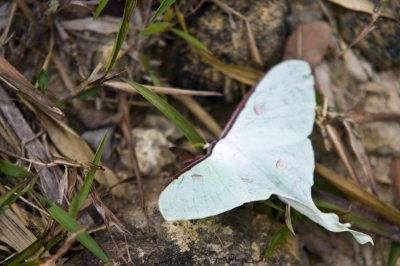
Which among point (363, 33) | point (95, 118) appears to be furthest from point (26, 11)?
point (363, 33)

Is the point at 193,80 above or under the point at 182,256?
above

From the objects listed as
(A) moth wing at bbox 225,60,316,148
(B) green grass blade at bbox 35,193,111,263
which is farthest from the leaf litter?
(A) moth wing at bbox 225,60,316,148

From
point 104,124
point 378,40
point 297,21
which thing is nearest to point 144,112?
point 104,124

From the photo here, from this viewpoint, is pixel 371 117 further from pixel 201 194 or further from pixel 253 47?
pixel 201 194

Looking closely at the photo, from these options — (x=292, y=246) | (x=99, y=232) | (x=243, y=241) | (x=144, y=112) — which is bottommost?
(x=292, y=246)

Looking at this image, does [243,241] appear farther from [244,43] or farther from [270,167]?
[244,43]

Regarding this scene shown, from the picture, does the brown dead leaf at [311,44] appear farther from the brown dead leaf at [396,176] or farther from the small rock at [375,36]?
the brown dead leaf at [396,176]

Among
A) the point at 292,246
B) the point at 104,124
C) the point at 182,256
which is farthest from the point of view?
the point at 104,124
